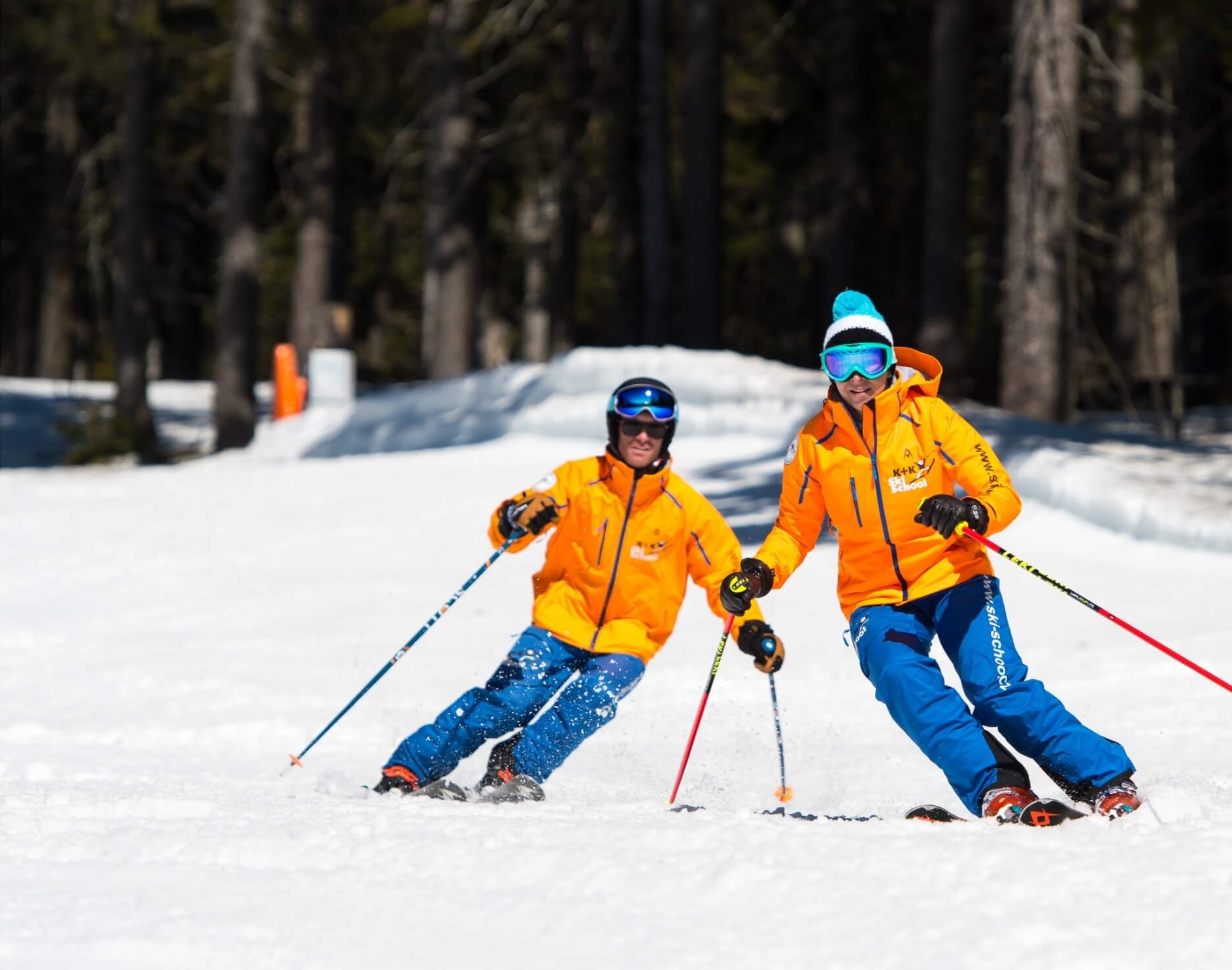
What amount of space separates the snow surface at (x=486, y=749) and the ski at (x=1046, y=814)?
211 mm

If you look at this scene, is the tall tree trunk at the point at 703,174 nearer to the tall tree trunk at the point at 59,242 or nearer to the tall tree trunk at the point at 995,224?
the tall tree trunk at the point at 995,224

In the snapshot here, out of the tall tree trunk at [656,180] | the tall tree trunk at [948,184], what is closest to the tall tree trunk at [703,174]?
the tall tree trunk at [656,180]

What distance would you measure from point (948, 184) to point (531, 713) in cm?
1149

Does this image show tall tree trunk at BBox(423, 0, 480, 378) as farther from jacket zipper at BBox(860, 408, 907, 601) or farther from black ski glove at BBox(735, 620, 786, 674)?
jacket zipper at BBox(860, 408, 907, 601)

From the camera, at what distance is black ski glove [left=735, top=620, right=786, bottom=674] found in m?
5.34

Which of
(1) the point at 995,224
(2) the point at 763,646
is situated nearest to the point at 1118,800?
(2) the point at 763,646

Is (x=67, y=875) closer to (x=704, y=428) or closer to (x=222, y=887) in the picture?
(x=222, y=887)

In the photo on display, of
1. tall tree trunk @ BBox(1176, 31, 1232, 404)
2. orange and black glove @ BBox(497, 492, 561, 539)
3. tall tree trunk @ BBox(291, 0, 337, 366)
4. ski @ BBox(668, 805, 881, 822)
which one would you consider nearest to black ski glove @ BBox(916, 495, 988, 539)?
ski @ BBox(668, 805, 881, 822)

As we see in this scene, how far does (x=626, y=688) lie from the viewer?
571 cm

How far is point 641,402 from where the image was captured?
18.8ft

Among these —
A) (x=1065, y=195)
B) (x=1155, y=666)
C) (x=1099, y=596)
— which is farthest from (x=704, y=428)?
(x=1155, y=666)

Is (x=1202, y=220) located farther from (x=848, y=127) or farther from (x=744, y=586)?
(x=744, y=586)

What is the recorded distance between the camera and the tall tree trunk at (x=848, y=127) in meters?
20.4

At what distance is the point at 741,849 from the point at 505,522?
2.09 m
